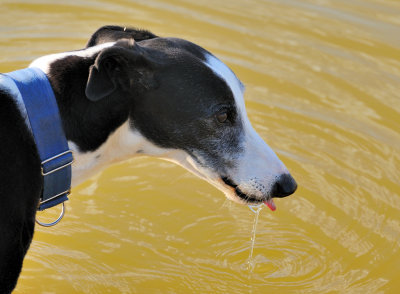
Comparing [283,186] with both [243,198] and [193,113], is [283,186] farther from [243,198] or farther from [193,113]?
[193,113]

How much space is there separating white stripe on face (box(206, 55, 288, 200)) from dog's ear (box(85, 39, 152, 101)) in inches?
17.7

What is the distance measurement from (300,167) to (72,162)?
322 cm

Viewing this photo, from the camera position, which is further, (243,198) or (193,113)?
(243,198)

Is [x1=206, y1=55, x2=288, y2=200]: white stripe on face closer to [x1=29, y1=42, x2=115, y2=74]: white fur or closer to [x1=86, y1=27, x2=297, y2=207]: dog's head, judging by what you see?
[x1=86, y1=27, x2=297, y2=207]: dog's head

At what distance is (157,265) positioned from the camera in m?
5.57

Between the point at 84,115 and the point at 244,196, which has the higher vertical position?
the point at 84,115

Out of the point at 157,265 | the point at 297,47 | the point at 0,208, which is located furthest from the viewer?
the point at 297,47

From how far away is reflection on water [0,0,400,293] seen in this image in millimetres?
5508

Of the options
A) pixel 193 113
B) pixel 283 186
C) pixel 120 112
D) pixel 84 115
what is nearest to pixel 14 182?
pixel 84 115

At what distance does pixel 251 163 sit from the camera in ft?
14.0

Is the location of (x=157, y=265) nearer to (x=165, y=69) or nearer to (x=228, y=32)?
(x=165, y=69)

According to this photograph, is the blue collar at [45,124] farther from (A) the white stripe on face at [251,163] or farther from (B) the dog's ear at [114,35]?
(A) the white stripe on face at [251,163]

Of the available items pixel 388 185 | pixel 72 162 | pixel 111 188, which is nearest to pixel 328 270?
pixel 388 185

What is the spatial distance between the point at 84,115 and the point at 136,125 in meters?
0.32
